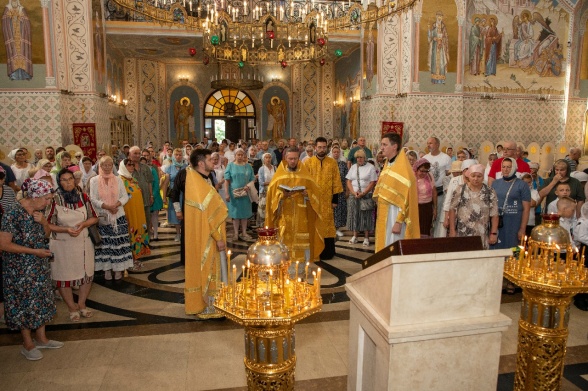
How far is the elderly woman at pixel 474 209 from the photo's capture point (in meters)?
4.43

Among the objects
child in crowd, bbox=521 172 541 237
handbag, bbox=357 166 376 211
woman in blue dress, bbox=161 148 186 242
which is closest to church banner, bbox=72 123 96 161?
woman in blue dress, bbox=161 148 186 242

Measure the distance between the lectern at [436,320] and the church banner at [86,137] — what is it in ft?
37.6

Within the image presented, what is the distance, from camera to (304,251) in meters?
5.76

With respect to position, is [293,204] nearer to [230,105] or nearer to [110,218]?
[110,218]

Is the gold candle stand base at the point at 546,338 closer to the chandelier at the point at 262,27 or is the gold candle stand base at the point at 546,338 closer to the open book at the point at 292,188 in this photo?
the open book at the point at 292,188

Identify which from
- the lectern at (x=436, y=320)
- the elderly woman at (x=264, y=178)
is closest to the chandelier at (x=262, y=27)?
the elderly woman at (x=264, y=178)

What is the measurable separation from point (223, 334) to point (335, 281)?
1.95m

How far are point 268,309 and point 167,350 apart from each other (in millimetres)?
2112

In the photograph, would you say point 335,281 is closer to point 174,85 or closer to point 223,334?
point 223,334

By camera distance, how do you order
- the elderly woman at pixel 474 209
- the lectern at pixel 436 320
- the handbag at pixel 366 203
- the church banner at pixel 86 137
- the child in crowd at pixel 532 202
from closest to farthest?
the lectern at pixel 436 320, the elderly woman at pixel 474 209, the child in crowd at pixel 532 202, the handbag at pixel 366 203, the church banner at pixel 86 137

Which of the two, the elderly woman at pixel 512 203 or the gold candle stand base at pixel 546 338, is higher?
the elderly woman at pixel 512 203

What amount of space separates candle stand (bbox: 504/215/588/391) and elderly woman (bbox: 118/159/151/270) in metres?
4.76

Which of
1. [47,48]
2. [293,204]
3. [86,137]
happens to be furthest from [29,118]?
[293,204]

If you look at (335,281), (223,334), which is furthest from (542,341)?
(335,281)
